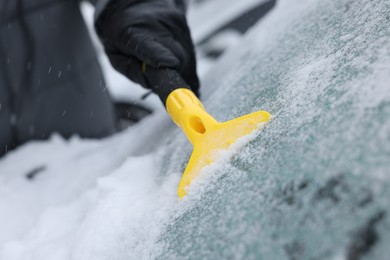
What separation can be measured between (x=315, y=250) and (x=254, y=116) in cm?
40

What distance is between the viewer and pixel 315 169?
0.69 metres

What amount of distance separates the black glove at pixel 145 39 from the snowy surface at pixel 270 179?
0.61 feet

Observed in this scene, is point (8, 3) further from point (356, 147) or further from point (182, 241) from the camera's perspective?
point (356, 147)

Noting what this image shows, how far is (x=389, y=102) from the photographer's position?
663 millimetres

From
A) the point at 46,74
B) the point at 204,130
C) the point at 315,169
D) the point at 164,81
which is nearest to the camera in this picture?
the point at 315,169

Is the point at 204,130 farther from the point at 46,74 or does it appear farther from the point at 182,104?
the point at 46,74

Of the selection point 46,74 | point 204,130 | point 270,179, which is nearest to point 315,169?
point 270,179

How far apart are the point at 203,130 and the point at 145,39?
0.39 metres

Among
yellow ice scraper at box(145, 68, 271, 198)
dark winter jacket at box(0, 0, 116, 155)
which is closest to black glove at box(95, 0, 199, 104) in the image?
yellow ice scraper at box(145, 68, 271, 198)

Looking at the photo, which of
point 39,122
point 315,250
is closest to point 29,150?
point 39,122

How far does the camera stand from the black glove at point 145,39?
4.14 feet

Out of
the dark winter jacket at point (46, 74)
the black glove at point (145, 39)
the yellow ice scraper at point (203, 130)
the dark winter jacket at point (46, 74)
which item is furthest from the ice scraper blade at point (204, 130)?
the dark winter jacket at point (46, 74)

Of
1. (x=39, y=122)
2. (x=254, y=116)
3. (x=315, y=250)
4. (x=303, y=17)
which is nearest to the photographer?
(x=315, y=250)

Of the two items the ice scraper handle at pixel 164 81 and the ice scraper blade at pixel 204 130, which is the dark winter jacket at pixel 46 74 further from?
the ice scraper blade at pixel 204 130
